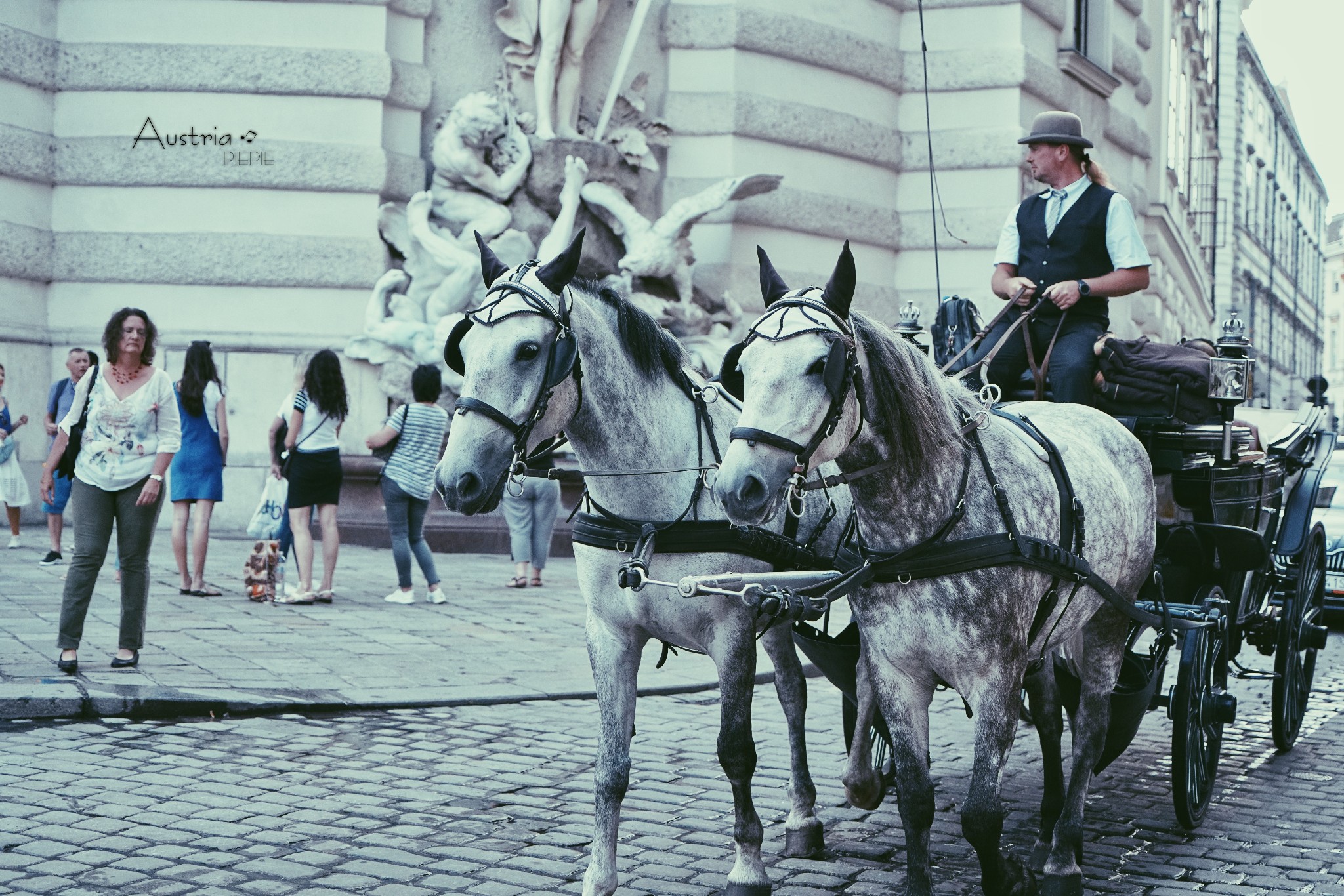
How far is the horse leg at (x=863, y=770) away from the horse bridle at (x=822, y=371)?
1.21 meters

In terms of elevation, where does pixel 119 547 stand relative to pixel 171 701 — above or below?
above

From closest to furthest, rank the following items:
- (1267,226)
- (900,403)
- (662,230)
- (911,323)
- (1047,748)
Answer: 1. (900,403)
2. (1047,748)
3. (911,323)
4. (662,230)
5. (1267,226)

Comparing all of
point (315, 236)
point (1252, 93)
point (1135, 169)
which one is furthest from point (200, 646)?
point (1252, 93)

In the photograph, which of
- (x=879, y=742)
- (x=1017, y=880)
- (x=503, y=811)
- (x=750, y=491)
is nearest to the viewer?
(x=750, y=491)

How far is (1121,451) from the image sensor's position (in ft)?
16.6

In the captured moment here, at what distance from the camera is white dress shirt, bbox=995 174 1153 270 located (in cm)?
559

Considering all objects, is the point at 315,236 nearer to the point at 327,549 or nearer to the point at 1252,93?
the point at 327,549

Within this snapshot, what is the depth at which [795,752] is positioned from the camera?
489 centimetres

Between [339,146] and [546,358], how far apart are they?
10.7m

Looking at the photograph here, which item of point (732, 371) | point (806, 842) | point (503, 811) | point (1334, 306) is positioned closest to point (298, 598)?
point (503, 811)

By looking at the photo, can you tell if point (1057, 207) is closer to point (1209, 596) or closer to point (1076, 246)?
point (1076, 246)

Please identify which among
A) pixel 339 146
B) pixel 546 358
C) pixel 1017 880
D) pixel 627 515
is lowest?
pixel 1017 880

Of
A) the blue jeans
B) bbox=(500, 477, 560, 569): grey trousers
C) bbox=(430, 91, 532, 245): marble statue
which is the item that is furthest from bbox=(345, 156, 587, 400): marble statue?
the blue jeans

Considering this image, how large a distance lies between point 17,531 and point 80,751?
7.42 metres
